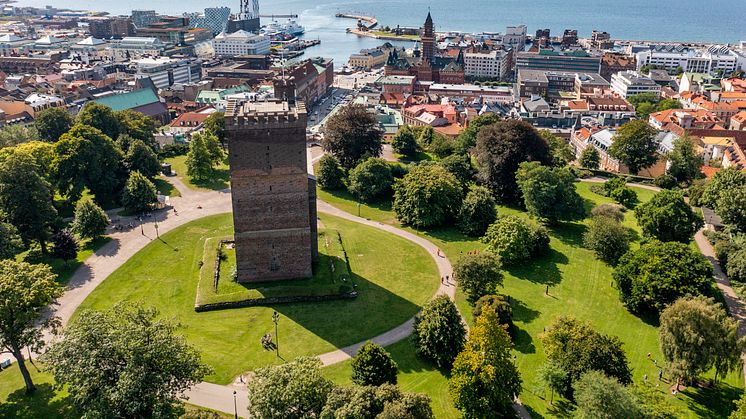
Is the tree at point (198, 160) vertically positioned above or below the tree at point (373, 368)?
above

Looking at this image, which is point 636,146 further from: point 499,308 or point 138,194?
point 138,194

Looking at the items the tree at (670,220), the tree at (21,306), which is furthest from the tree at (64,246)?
the tree at (670,220)

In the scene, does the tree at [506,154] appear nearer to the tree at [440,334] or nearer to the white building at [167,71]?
the tree at [440,334]

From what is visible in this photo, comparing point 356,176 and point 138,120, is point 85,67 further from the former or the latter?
point 356,176

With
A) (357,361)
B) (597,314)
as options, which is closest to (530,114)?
(597,314)

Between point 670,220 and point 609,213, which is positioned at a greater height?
point 670,220

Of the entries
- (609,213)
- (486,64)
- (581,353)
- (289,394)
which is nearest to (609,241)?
(609,213)
